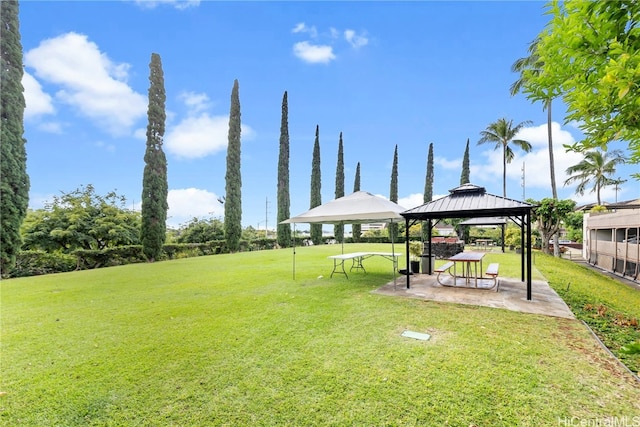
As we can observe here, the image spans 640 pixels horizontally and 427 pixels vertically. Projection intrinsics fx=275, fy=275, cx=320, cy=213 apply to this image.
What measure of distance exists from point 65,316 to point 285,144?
23.3 meters

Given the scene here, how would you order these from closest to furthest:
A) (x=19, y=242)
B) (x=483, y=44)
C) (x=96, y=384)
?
(x=96, y=384)
(x=483, y=44)
(x=19, y=242)

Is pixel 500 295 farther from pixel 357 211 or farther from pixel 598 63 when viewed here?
pixel 598 63

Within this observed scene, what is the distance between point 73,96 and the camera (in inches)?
428

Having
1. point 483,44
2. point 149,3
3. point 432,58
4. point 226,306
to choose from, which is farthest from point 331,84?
point 226,306

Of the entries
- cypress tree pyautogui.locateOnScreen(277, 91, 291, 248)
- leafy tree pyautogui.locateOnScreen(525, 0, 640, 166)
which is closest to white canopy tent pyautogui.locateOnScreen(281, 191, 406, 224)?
leafy tree pyautogui.locateOnScreen(525, 0, 640, 166)

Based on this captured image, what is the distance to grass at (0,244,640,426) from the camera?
93.7 inches

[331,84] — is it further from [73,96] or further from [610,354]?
[610,354]

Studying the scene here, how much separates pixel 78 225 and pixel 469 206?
17955mm

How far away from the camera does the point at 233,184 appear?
68.9 ft

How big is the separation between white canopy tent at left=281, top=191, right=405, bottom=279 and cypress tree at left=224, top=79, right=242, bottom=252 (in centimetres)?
1359

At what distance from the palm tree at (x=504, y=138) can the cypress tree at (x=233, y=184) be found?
826 inches

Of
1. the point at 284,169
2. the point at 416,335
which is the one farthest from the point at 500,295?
the point at 284,169

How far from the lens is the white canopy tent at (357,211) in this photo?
6.69 meters

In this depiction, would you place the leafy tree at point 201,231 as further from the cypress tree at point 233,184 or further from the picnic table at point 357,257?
the picnic table at point 357,257
